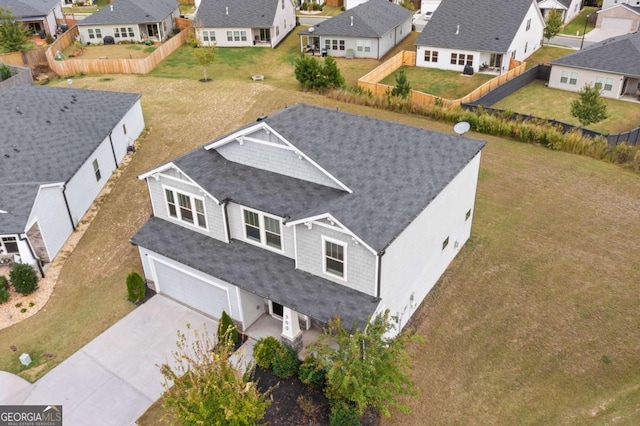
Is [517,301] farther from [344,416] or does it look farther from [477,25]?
[477,25]

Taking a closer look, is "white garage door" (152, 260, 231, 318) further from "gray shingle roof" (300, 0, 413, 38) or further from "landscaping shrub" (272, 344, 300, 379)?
"gray shingle roof" (300, 0, 413, 38)

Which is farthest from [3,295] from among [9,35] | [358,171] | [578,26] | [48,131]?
[578,26]

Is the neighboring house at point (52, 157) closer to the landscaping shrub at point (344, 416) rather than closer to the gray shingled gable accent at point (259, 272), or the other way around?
the gray shingled gable accent at point (259, 272)

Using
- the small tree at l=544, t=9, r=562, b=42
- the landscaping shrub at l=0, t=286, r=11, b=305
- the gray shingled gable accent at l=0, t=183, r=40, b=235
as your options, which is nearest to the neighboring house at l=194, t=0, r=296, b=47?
the small tree at l=544, t=9, r=562, b=42

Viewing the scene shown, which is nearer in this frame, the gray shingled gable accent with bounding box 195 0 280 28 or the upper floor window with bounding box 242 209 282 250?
the upper floor window with bounding box 242 209 282 250

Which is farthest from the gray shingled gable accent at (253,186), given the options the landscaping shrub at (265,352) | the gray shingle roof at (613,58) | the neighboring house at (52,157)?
the gray shingle roof at (613,58)

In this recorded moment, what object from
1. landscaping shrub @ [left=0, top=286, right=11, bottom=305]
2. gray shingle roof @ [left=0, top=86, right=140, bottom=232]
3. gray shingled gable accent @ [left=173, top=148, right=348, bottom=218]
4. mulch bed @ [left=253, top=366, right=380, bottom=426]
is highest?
gray shingled gable accent @ [left=173, top=148, right=348, bottom=218]
